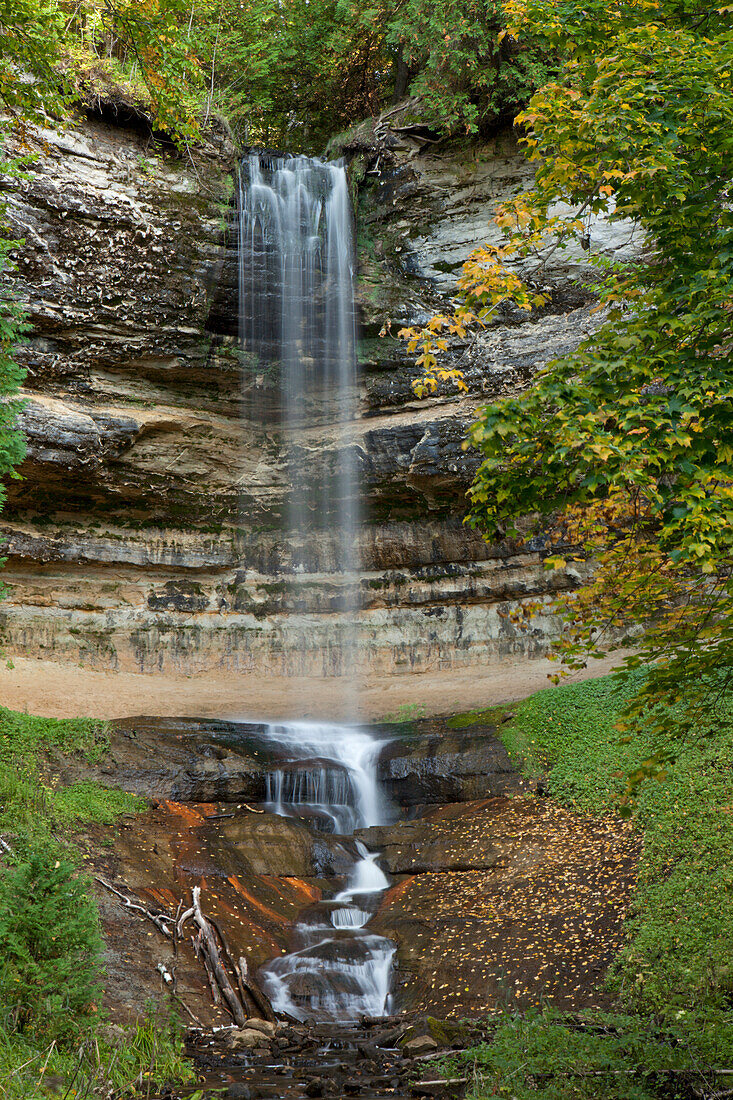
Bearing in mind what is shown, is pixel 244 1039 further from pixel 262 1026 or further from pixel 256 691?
pixel 256 691

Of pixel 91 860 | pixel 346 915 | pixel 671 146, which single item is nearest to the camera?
pixel 671 146

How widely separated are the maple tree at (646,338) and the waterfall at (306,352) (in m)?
15.2

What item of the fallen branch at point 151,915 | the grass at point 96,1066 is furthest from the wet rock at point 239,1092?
the fallen branch at point 151,915

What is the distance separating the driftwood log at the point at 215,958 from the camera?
838cm

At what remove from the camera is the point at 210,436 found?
20.8 meters

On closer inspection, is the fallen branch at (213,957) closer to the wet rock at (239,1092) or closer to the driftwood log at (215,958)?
the driftwood log at (215,958)

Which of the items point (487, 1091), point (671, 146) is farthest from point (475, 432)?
point (487, 1091)

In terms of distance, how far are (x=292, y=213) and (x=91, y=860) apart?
16.4m

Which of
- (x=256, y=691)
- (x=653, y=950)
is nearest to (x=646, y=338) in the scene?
(x=653, y=950)

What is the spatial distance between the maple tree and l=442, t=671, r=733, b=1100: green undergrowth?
2.77 ft

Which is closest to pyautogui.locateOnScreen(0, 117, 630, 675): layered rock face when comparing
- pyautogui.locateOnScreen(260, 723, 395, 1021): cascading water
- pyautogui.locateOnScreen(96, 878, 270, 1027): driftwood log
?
pyautogui.locateOnScreen(260, 723, 395, 1021): cascading water

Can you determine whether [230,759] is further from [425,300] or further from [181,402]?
[425,300]

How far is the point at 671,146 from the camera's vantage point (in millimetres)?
4543

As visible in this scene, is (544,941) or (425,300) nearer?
(544,941)
